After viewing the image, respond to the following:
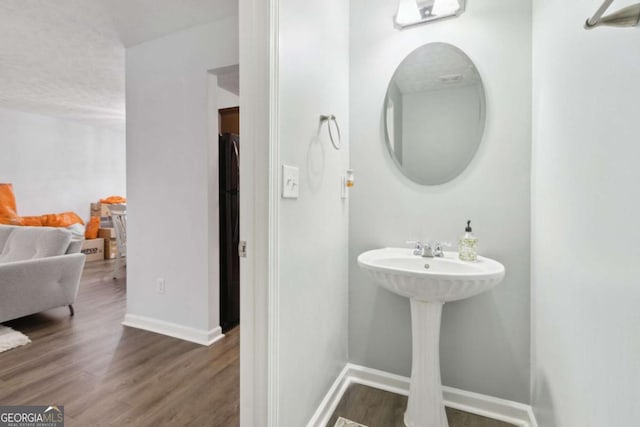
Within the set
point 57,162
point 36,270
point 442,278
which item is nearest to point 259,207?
point 442,278

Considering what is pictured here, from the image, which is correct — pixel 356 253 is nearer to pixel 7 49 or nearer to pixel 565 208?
pixel 565 208

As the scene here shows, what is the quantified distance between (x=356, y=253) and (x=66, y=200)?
19.2ft

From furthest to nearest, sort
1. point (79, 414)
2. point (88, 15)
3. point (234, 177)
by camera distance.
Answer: point (234, 177), point (88, 15), point (79, 414)

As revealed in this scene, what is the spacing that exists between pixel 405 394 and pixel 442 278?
3.03 ft

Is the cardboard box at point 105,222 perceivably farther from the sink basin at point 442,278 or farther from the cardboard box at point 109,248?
the sink basin at point 442,278

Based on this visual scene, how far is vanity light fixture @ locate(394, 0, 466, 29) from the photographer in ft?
5.12

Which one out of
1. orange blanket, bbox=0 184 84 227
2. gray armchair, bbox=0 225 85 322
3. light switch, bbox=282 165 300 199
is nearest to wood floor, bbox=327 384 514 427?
light switch, bbox=282 165 300 199

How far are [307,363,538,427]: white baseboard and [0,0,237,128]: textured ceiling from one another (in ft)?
8.40

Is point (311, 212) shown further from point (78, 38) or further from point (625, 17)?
point (78, 38)

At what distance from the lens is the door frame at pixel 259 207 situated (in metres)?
1.03

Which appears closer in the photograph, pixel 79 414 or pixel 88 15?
pixel 79 414

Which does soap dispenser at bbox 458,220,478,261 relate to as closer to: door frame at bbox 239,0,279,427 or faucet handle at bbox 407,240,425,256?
faucet handle at bbox 407,240,425,256

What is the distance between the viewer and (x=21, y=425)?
1.45 metres

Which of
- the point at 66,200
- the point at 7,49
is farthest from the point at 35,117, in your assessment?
the point at 7,49
